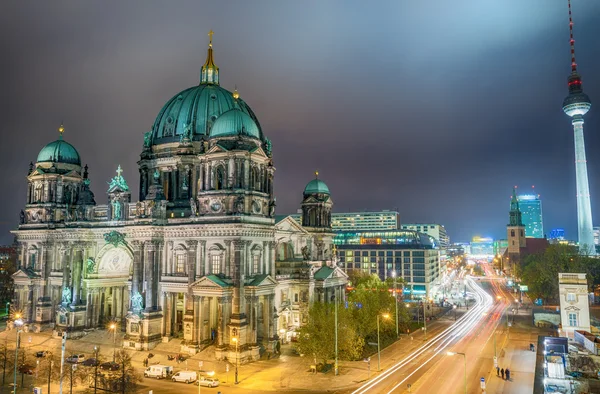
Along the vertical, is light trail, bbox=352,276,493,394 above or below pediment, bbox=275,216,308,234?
below

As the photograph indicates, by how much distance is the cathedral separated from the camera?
6875 centimetres

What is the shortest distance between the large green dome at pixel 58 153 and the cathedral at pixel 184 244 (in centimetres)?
24

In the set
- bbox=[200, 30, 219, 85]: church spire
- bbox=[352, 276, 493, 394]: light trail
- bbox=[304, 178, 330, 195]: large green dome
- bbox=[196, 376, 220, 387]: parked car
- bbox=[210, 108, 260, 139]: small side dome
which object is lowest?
bbox=[352, 276, 493, 394]: light trail

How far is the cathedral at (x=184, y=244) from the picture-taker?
6875 cm

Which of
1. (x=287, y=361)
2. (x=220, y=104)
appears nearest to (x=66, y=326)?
(x=287, y=361)

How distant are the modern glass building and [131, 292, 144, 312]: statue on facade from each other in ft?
302

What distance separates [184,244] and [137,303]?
38.3ft

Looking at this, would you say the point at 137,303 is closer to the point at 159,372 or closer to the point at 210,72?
the point at 159,372

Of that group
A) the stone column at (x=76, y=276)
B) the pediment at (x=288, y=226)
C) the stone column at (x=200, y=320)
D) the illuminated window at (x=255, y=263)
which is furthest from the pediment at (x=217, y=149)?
the stone column at (x=76, y=276)

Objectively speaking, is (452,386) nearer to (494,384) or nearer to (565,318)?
(494,384)

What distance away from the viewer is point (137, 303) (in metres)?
73.1

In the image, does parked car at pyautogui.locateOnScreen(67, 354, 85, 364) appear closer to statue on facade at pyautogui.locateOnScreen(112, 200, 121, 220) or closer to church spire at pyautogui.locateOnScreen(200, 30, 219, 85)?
statue on facade at pyautogui.locateOnScreen(112, 200, 121, 220)

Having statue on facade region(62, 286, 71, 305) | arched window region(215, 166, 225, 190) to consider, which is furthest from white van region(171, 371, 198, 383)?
statue on facade region(62, 286, 71, 305)

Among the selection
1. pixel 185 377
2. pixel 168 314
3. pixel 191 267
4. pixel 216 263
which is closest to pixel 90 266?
pixel 168 314
